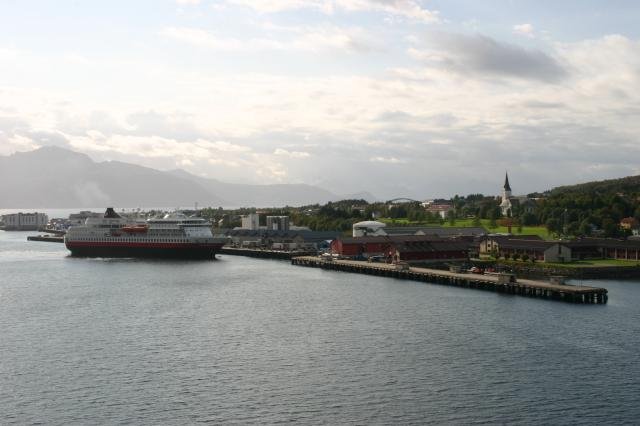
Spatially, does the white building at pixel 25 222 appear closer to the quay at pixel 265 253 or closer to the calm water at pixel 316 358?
the quay at pixel 265 253

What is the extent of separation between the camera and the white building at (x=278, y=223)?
108m

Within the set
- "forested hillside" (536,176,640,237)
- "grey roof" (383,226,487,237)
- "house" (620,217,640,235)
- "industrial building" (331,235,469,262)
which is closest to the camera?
"industrial building" (331,235,469,262)

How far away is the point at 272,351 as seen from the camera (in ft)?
103

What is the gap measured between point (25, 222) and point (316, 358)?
180791mm

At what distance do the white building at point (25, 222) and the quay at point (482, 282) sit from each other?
14164cm

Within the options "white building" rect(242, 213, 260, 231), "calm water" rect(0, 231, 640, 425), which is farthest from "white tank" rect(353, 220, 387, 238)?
"calm water" rect(0, 231, 640, 425)

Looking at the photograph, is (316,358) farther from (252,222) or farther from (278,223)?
(252,222)

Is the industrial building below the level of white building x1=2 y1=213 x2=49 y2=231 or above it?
below

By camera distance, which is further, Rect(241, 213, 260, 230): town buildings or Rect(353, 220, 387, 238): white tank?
Rect(241, 213, 260, 230): town buildings

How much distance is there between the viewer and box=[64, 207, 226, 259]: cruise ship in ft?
267

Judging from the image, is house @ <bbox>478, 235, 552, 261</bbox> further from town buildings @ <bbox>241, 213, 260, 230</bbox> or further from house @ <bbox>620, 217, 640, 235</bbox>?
town buildings @ <bbox>241, 213, 260, 230</bbox>

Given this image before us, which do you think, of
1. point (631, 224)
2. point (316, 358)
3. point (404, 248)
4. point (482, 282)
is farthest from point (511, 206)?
point (316, 358)

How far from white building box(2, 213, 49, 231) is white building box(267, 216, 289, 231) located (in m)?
103

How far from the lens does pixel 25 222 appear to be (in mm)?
192375
